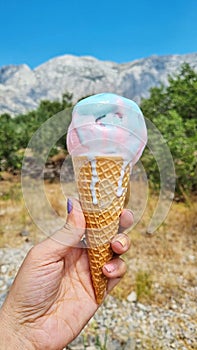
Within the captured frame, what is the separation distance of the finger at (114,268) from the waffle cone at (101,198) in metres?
0.02

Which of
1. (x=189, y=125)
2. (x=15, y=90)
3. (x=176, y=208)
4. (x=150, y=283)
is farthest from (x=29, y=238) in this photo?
(x=15, y=90)

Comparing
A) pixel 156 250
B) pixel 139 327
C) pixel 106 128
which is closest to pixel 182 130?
pixel 156 250

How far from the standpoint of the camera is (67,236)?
117cm

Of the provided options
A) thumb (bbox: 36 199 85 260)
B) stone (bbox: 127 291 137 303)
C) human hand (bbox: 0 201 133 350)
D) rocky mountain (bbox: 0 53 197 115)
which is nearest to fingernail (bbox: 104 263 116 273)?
human hand (bbox: 0 201 133 350)

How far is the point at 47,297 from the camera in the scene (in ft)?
4.33

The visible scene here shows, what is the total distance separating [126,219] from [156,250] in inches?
101

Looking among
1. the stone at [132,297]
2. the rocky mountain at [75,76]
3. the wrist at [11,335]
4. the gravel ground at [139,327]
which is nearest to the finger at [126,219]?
the wrist at [11,335]

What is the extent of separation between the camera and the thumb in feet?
3.75

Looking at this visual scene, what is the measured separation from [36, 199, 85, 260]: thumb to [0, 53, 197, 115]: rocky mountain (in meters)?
71.4

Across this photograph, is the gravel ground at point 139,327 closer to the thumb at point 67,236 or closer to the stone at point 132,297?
the stone at point 132,297

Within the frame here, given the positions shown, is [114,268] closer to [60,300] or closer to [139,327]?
[60,300]

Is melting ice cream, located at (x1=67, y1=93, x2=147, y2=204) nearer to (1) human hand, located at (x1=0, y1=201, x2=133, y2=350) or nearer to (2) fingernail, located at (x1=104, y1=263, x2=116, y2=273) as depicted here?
(1) human hand, located at (x1=0, y1=201, x2=133, y2=350)

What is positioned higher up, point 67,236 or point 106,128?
point 106,128

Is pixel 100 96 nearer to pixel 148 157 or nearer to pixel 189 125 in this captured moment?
pixel 189 125
